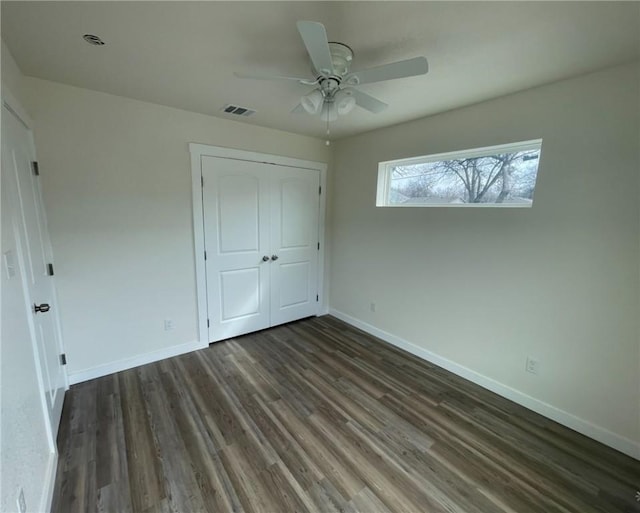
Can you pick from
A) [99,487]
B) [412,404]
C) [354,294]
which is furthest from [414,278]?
[99,487]

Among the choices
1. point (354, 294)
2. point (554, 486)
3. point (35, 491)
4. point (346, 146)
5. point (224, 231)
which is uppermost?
point (346, 146)

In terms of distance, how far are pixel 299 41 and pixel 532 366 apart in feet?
8.90

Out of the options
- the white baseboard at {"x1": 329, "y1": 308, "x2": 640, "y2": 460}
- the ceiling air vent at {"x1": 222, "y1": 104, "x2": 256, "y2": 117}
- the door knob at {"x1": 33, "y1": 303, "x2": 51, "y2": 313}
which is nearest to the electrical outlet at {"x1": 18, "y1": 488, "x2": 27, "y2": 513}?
the door knob at {"x1": 33, "y1": 303, "x2": 51, "y2": 313}

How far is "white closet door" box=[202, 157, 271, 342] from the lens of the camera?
2.87 metres

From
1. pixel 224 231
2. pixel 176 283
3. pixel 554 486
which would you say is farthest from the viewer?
pixel 224 231

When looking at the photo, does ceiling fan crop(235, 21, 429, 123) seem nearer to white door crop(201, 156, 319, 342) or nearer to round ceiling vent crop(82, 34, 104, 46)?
round ceiling vent crop(82, 34, 104, 46)

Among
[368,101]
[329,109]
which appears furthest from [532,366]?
[329,109]

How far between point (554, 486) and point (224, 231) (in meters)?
3.13

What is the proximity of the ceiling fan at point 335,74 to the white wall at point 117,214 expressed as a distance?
1.49 meters

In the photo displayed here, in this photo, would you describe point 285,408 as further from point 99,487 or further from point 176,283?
point 176,283

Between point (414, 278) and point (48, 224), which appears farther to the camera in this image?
point (414, 278)

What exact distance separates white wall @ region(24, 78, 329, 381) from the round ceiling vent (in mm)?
827

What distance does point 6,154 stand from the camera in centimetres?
140

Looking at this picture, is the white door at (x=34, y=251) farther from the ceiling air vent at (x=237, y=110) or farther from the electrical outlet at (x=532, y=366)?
the electrical outlet at (x=532, y=366)
